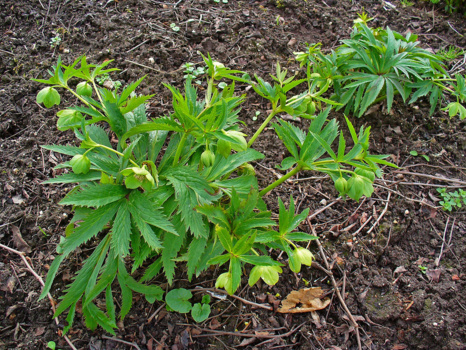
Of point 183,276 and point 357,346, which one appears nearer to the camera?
point 357,346

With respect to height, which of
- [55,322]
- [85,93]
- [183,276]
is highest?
[85,93]

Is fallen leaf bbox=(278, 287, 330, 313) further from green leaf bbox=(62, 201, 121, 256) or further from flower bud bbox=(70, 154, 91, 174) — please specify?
flower bud bbox=(70, 154, 91, 174)

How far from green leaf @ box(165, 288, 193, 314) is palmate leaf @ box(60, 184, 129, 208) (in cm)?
63

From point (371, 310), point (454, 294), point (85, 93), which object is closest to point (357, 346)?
point (371, 310)

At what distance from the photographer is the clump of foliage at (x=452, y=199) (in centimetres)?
228

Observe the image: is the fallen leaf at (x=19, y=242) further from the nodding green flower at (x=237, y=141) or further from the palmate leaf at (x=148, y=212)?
the nodding green flower at (x=237, y=141)

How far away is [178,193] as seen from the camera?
4.73 ft

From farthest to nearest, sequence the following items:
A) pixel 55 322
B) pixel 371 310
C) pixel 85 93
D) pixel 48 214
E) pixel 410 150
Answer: pixel 410 150 → pixel 48 214 → pixel 371 310 → pixel 55 322 → pixel 85 93

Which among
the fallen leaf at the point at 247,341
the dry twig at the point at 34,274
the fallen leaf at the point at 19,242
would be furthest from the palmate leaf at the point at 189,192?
the fallen leaf at the point at 19,242

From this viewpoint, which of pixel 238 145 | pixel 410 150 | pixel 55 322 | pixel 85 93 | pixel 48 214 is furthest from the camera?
pixel 410 150

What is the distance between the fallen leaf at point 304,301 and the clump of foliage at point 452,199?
1090mm

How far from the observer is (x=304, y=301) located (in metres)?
1.85

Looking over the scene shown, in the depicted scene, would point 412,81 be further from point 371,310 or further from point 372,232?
point 371,310

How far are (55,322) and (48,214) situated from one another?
0.63 metres
